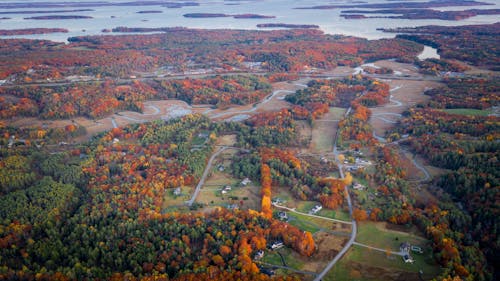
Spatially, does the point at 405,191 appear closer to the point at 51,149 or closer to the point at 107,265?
the point at 107,265

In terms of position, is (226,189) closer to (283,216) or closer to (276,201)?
(276,201)

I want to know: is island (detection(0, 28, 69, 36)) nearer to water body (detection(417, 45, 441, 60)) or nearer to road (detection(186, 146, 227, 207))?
water body (detection(417, 45, 441, 60))

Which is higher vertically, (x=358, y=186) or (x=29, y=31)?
(x=29, y=31)

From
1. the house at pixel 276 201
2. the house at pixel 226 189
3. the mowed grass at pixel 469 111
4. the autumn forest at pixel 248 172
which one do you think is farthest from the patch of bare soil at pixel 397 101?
the house at pixel 226 189

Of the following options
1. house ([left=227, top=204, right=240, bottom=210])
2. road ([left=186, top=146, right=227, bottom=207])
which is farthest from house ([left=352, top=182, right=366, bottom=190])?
road ([left=186, top=146, right=227, bottom=207])

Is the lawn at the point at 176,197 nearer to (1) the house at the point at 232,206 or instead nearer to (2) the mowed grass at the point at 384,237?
(1) the house at the point at 232,206

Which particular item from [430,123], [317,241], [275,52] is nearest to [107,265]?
[317,241]

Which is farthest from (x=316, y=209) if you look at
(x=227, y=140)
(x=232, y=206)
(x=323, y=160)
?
(x=227, y=140)
